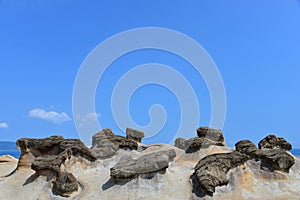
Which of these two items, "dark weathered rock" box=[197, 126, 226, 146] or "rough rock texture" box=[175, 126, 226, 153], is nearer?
"rough rock texture" box=[175, 126, 226, 153]

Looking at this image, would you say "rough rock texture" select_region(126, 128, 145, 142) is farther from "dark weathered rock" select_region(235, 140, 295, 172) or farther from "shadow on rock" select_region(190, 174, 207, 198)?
"dark weathered rock" select_region(235, 140, 295, 172)

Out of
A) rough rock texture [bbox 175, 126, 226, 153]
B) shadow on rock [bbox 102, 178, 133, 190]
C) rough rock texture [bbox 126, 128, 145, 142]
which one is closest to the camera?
shadow on rock [bbox 102, 178, 133, 190]

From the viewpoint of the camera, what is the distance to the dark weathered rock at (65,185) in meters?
17.7

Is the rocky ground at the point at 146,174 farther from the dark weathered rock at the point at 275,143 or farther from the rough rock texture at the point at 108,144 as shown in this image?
the dark weathered rock at the point at 275,143

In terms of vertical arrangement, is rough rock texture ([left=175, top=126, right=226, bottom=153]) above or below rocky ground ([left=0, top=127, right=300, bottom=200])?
above

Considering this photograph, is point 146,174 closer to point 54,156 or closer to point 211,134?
point 54,156

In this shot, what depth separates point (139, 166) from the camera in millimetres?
18828

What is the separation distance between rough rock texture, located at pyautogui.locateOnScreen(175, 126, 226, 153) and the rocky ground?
3.54ft

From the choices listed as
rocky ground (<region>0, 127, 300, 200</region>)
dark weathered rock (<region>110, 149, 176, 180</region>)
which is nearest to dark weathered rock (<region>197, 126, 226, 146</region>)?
rocky ground (<region>0, 127, 300, 200</region>)

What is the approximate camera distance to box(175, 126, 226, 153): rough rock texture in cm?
2353

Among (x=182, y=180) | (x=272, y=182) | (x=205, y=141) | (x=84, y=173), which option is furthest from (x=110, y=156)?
(x=272, y=182)

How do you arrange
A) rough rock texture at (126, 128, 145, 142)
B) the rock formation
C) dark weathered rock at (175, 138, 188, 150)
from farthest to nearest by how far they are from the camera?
rough rock texture at (126, 128, 145, 142) < dark weathered rock at (175, 138, 188, 150) < the rock formation


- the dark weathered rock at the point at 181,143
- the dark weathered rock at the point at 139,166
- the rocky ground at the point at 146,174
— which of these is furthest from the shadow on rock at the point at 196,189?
the dark weathered rock at the point at 181,143

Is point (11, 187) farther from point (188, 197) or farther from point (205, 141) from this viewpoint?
point (205, 141)
